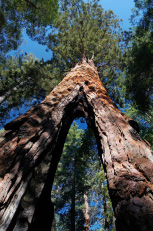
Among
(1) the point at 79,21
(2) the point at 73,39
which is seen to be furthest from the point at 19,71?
(1) the point at 79,21

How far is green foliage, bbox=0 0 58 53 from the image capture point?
8.46 meters

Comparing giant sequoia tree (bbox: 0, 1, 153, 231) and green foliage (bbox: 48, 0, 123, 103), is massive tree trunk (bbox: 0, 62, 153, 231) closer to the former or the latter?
giant sequoia tree (bbox: 0, 1, 153, 231)

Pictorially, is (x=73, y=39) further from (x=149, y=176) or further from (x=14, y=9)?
(x=149, y=176)

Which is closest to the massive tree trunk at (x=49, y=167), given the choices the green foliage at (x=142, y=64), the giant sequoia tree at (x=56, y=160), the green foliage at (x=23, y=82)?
the giant sequoia tree at (x=56, y=160)

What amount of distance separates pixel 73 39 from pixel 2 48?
581cm

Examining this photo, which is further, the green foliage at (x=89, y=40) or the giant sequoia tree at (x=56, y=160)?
the green foliage at (x=89, y=40)

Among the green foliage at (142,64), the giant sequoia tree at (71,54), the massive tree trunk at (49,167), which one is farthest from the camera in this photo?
the giant sequoia tree at (71,54)

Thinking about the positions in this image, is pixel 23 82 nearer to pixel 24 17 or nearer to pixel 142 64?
pixel 24 17

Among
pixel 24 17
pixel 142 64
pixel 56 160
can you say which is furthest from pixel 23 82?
pixel 56 160

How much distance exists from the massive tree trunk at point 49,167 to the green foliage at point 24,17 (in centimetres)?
919

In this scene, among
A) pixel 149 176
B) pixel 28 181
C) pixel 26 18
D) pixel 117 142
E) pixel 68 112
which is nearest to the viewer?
pixel 149 176

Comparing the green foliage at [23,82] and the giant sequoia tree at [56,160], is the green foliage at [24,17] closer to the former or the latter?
the green foliage at [23,82]

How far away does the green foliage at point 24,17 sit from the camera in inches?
333

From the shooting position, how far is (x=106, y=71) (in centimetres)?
1134
